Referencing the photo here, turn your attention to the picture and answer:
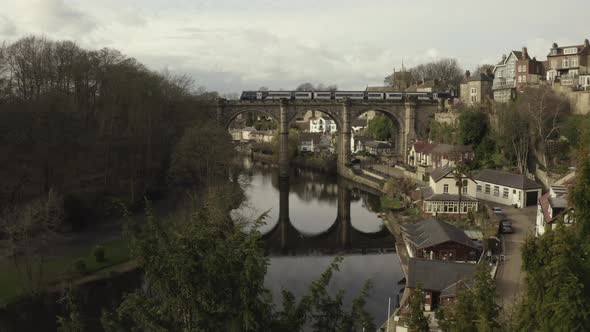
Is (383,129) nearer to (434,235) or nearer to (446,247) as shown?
(434,235)

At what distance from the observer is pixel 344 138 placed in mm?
52281

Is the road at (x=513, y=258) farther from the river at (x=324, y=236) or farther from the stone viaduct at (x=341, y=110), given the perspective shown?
the stone viaduct at (x=341, y=110)

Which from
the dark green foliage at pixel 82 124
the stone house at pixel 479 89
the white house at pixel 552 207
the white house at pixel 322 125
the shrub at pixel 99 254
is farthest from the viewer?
the white house at pixel 322 125

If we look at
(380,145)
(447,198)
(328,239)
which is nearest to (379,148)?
(380,145)

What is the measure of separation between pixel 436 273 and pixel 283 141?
36.6 metres

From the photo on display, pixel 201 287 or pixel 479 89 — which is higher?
pixel 479 89

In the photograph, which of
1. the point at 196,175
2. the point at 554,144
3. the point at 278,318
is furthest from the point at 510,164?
the point at 278,318

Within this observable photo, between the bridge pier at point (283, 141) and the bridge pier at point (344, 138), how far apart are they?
5670mm

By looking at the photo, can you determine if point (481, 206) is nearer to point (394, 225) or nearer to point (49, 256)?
point (394, 225)

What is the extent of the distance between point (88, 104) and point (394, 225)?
24.5 m

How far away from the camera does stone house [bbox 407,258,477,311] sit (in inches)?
677

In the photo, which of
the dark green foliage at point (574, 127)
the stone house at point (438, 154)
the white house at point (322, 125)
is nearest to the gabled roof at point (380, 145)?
the stone house at point (438, 154)

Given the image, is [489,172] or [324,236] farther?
[489,172]

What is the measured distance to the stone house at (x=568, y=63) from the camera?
4327 centimetres
